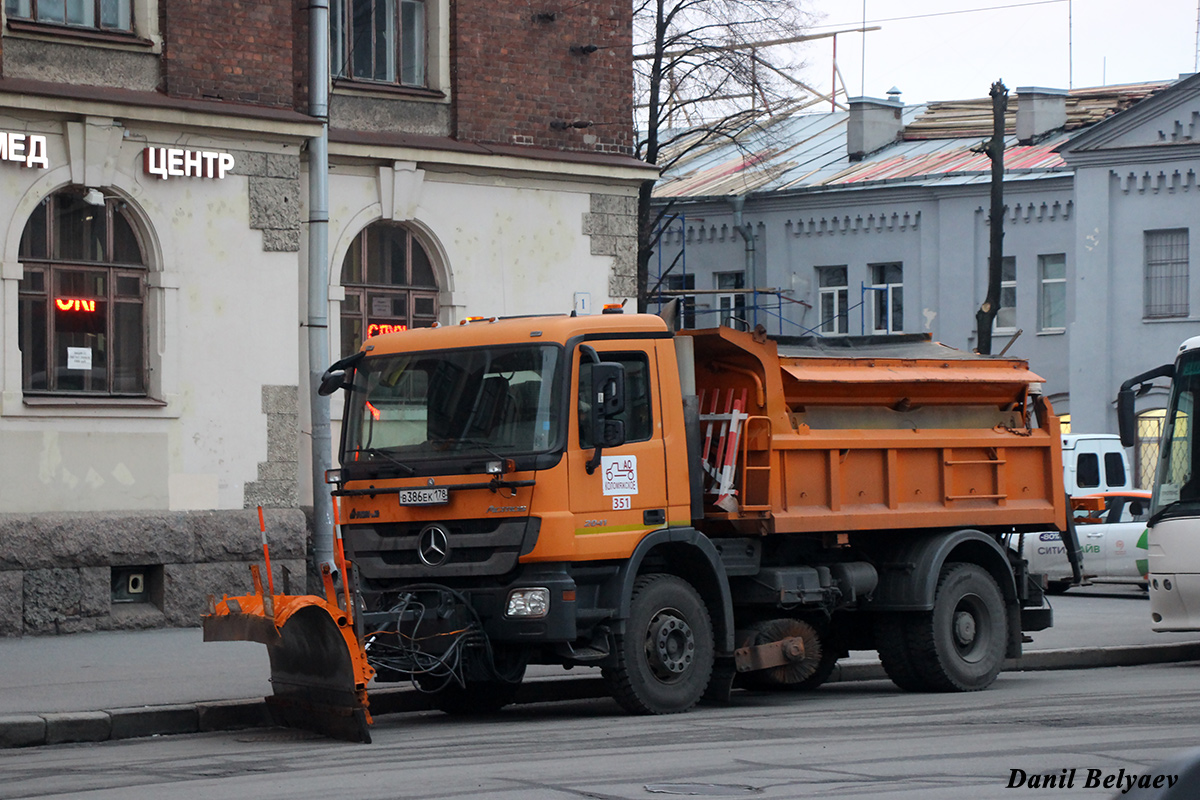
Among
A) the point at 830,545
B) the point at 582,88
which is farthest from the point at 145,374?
the point at 830,545

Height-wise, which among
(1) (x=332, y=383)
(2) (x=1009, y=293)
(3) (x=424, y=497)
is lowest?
(3) (x=424, y=497)

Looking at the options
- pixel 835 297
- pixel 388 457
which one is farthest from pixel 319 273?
pixel 835 297

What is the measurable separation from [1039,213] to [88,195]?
89.1ft

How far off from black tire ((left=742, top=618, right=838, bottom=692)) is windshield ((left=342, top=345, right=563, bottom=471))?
2.48 m

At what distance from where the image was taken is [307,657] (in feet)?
34.9

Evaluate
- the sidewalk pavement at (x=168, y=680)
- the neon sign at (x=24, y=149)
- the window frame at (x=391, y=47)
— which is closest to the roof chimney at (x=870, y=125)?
the window frame at (x=391, y=47)

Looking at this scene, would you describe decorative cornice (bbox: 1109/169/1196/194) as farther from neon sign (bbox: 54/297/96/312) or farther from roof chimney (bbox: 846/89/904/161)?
neon sign (bbox: 54/297/96/312)

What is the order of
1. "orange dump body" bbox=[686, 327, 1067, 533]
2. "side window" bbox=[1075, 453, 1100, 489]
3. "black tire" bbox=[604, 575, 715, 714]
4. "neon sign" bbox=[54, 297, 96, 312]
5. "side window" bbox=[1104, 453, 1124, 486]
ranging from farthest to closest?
"side window" bbox=[1104, 453, 1124, 486], "side window" bbox=[1075, 453, 1100, 489], "neon sign" bbox=[54, 297, 96, 312], "orange dump body" bbox=[686, 327, 1067, 533], "black tire" bbox=[604, 575, 715, 714]

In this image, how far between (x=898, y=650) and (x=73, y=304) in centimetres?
877

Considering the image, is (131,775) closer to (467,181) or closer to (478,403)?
(478,403)

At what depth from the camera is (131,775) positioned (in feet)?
30.0

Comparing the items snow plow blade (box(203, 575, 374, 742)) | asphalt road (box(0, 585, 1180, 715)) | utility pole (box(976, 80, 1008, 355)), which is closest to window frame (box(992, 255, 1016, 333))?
utility pole (box(976, 80, 1008, 355))

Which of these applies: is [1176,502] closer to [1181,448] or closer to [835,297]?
[1181,448]

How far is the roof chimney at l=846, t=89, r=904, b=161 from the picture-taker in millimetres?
45375
